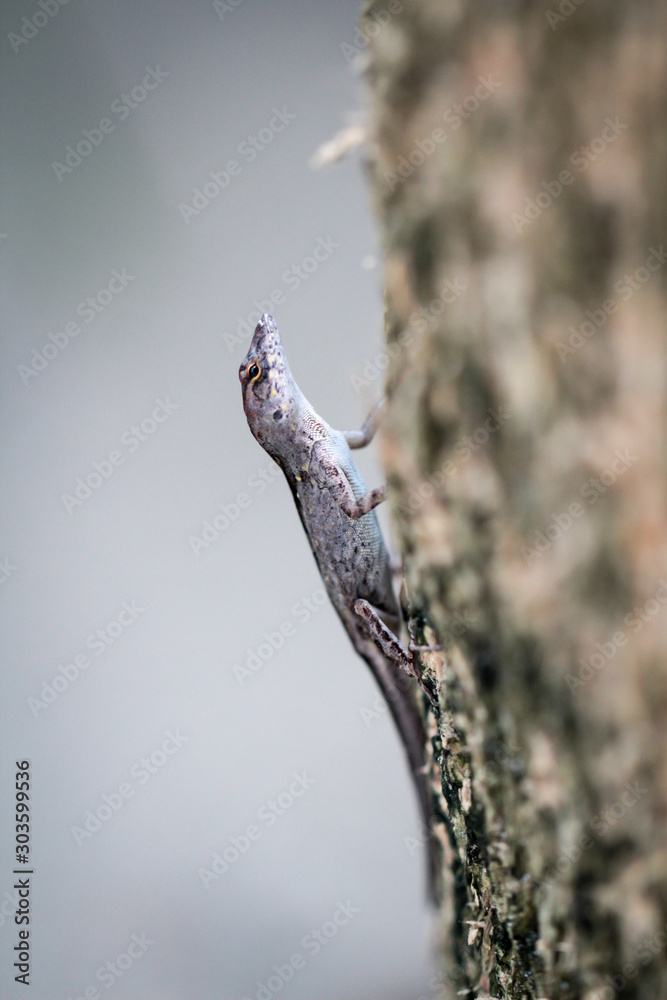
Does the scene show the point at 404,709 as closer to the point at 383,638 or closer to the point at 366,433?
the point at 383,638

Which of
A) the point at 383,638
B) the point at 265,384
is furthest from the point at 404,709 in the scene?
the point at 265,384

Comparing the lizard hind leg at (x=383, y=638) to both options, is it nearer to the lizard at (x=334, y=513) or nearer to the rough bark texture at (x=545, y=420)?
the lizard at (x=334, y=513)

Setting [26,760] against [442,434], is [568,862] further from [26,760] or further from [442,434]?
[26,760]

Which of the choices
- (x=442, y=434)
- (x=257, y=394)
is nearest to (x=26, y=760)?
(x=257, y=394)

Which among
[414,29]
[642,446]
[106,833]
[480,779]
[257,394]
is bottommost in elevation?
[480,779]

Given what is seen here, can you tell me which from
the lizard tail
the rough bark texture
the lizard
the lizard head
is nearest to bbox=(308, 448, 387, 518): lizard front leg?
the lizard

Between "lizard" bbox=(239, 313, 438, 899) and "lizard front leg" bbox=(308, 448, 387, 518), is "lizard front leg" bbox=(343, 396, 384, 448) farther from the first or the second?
"lizard front leg" bbox=(308, 448, 387, 518)
